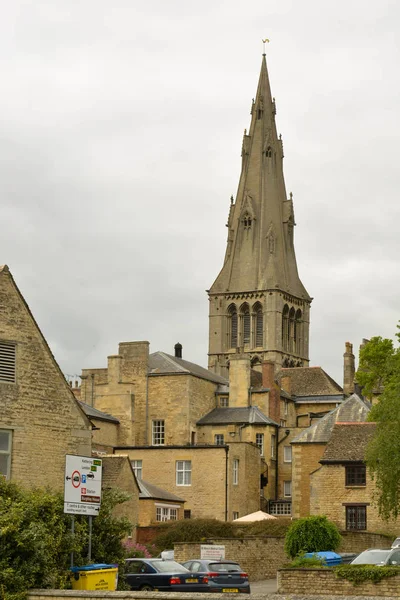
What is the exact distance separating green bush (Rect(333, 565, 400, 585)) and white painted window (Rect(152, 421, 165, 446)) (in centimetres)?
5595

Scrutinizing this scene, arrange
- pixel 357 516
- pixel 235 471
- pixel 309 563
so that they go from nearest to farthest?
pixel 309 563 → pixel 357 516 → pixel 235 471

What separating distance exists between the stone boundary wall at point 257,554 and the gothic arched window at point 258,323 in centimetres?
10795

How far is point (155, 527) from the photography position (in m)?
61.5

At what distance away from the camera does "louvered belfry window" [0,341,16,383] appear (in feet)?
105

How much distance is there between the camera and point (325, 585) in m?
32.9

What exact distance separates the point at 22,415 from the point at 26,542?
8.44 metres

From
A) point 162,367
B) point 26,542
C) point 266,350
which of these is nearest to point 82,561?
point 26,542

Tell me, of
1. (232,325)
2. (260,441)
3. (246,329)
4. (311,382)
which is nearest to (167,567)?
(260,441)

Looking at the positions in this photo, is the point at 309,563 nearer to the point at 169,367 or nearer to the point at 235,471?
the point at 235,471

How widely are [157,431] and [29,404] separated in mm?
56552

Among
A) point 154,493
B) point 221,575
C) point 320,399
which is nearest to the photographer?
point 221,575

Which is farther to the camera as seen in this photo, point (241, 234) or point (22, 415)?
point (241, 234)

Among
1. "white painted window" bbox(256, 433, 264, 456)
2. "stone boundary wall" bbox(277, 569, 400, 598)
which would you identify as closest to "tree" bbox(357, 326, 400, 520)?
"stone boundary wall" bbox(277, 569, 400, 598)

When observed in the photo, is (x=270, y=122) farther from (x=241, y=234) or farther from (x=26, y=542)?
(x=26, y=542)
